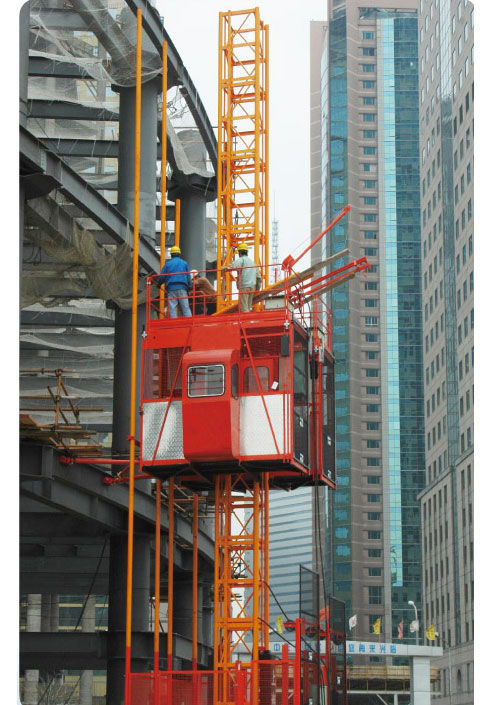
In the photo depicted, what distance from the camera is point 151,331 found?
99.9ft

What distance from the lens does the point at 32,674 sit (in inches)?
3206

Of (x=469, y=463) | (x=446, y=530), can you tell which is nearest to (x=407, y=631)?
(x=446, y=530)

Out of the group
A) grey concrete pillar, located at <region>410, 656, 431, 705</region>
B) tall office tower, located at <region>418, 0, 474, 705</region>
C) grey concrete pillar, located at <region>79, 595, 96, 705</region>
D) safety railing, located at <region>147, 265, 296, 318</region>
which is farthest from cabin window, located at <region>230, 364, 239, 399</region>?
tall office tower, located at <region>418, 0, 474, 705</region>

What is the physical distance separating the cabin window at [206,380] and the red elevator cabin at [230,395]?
3cm

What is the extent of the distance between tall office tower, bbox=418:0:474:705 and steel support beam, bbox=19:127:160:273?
7933cm

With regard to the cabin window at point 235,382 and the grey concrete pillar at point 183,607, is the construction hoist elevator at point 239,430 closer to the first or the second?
the cabin window at point 235,382

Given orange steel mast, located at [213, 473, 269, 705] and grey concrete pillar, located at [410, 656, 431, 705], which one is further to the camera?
grey concrete pillar, located at [410, 656, 431, 705]

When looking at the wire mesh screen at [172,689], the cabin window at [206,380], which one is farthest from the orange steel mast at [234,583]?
the cabin window at [206,380]

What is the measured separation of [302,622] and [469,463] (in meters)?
89.1

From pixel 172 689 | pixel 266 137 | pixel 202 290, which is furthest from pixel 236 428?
pixel 266 137

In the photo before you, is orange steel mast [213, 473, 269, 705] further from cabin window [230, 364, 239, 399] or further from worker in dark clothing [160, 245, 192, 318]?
worker in dark clothing [160, 245, 192, 318]

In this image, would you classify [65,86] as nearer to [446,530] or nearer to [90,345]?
[90,345]

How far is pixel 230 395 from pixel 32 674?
60227 mm

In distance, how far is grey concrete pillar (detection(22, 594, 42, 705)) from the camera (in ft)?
253
